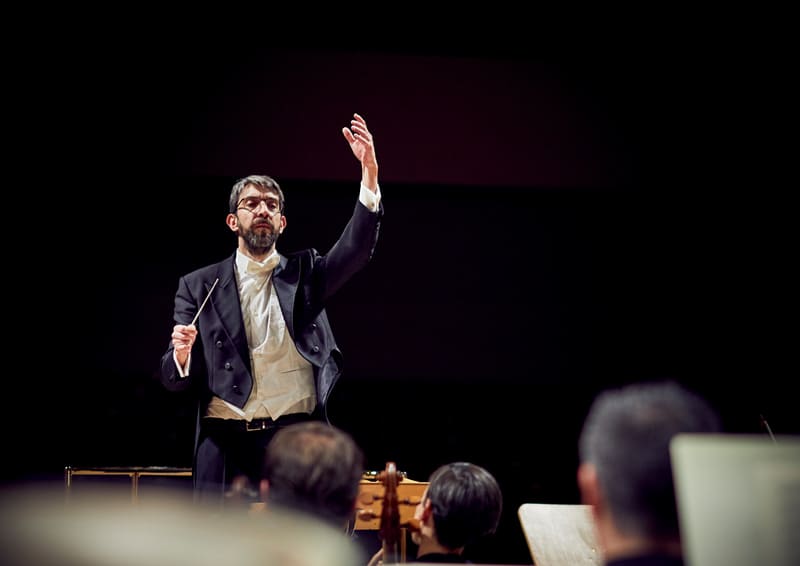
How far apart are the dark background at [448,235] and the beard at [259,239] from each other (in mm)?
1176

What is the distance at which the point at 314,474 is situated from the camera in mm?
1494

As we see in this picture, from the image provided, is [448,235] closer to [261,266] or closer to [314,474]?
Result: [261,266]

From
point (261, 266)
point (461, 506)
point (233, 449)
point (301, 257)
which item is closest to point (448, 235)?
point (301, 257)

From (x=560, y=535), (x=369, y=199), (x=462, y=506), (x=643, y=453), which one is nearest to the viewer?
(x=643, y=453)

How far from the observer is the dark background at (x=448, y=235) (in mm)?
4090

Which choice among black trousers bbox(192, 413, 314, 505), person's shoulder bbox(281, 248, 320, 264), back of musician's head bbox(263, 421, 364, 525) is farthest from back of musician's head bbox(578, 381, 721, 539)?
person's shoulder bbox(281, 248, 320, 264)

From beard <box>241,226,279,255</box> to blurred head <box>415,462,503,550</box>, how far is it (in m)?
1.29

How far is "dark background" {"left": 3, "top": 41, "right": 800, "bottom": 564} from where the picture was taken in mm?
4090

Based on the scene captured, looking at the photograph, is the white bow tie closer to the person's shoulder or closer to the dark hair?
the person's shoulder

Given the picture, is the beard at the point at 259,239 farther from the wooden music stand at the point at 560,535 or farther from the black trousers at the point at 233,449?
the wooden music stand at the point at 560,535

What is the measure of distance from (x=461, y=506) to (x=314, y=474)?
0.53m

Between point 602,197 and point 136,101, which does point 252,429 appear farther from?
point 602,197

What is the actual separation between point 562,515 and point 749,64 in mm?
2555

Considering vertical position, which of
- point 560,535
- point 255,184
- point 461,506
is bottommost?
point 560,535
